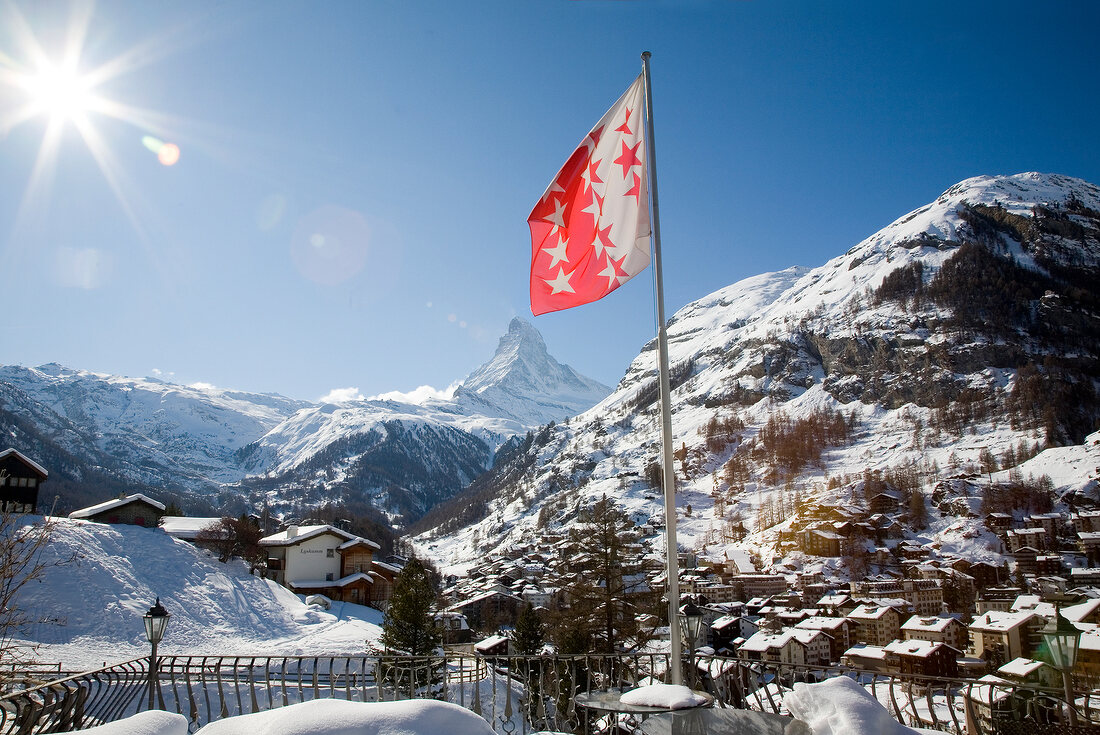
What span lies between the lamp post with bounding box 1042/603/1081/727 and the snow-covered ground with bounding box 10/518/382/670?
20.9 metres

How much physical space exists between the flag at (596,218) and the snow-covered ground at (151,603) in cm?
1769

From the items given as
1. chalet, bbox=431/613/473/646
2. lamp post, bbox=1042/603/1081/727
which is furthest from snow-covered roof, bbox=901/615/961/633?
lamp post, bbox=1042/603/1081/727

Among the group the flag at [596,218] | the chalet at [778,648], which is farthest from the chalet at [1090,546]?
the flag at [596,218]

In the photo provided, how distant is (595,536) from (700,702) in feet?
66.7

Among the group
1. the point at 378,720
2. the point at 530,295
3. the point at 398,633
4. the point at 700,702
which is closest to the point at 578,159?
the point at 530,295

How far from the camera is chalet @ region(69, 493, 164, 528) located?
130ft

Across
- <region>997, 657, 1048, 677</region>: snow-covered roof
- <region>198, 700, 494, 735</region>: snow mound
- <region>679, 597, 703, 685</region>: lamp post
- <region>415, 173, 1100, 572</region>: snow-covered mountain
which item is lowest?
<region>997, 657, 1048, 677</region>: snow-covered roof

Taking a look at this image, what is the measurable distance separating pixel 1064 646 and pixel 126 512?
4763 centimetres

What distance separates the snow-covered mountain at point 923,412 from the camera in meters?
115

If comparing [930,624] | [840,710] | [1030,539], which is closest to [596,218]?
[840,710]

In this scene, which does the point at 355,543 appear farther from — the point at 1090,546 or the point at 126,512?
the point at 1090,546

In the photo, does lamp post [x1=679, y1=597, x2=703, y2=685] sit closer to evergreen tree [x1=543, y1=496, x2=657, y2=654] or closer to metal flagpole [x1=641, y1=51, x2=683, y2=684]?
metal flagpole [x1=641, y1=51, x2=683, y2=684]

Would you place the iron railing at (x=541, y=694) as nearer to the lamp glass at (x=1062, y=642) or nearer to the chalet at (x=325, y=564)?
the lamp glass at (x=1062, y=642)

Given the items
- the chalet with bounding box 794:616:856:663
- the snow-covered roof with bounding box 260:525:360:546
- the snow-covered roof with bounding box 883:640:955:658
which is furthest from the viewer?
the chalet with bounding box 794:616:856:663
